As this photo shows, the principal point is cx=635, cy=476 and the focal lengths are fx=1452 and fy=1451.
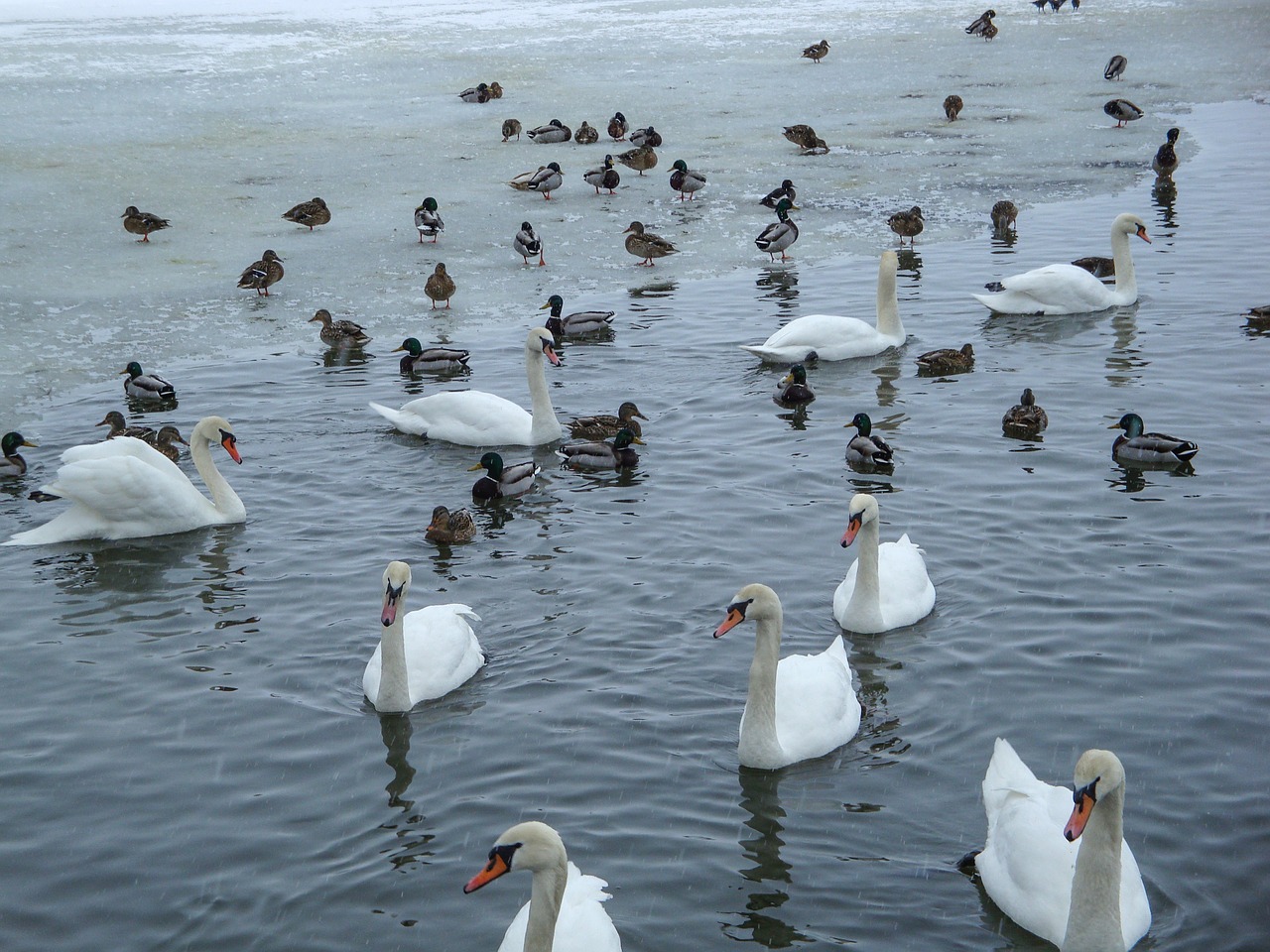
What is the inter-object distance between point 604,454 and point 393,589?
13.5 feet

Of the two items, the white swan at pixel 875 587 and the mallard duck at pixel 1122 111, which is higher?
the mallard duck at pixel 1122 111

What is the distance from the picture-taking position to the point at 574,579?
9977mm

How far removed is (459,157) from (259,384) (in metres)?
11.4

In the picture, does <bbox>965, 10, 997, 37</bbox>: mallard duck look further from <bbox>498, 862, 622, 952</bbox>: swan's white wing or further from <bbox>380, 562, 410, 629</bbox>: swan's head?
<bbox>498, 862, 622, 952</bbox>: swan's white wing

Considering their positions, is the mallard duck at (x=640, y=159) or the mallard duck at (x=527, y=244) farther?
the mallard duck at (x=640, y=159)

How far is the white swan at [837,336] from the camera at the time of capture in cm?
1463

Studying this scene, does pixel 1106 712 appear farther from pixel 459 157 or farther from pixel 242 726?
pixel 459 157

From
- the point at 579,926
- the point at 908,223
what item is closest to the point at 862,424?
the point at 579,926

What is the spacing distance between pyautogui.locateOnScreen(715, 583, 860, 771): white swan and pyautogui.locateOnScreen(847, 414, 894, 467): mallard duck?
387cm

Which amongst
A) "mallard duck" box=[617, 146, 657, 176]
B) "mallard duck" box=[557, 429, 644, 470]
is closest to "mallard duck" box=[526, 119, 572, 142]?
"mallard duck" box=[617, 146, 657, 176]

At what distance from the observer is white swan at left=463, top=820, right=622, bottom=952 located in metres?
5.50

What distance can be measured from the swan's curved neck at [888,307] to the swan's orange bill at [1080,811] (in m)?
9.78

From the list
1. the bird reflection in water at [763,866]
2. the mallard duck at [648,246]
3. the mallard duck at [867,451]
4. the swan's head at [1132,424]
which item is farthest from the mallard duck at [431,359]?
the bird reflection in water at [763,866]

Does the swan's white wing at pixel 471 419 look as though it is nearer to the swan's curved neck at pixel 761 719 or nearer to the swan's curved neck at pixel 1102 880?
the swan's curved neck at pixel 761 719
